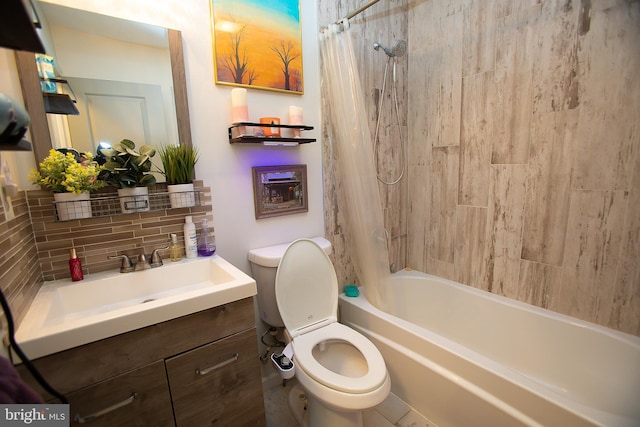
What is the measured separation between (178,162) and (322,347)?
3.90ft

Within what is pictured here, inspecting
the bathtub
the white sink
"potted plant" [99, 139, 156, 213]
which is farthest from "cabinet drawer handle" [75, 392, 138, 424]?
the bathtub

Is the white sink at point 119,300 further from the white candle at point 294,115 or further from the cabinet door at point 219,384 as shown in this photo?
the white candle at point 294,115

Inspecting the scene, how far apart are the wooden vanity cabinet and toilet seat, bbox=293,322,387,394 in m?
0.23

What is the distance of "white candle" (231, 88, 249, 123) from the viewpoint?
4.58 ft

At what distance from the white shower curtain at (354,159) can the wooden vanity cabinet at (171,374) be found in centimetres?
87

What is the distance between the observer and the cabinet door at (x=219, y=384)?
102 cm

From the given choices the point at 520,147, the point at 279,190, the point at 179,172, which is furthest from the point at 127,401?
the point at 520,147

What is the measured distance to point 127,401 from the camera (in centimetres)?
92

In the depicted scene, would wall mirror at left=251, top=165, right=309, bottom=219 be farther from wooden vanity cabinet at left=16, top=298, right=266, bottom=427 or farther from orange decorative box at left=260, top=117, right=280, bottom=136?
wooden vanity cabinet at left=16, top=298, right=266, bottom=427

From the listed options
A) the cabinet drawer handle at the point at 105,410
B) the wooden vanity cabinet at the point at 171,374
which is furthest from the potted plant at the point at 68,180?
the cabinet drawer handle at the point at 105,410

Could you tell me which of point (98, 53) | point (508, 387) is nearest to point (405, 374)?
point (508, 387)
